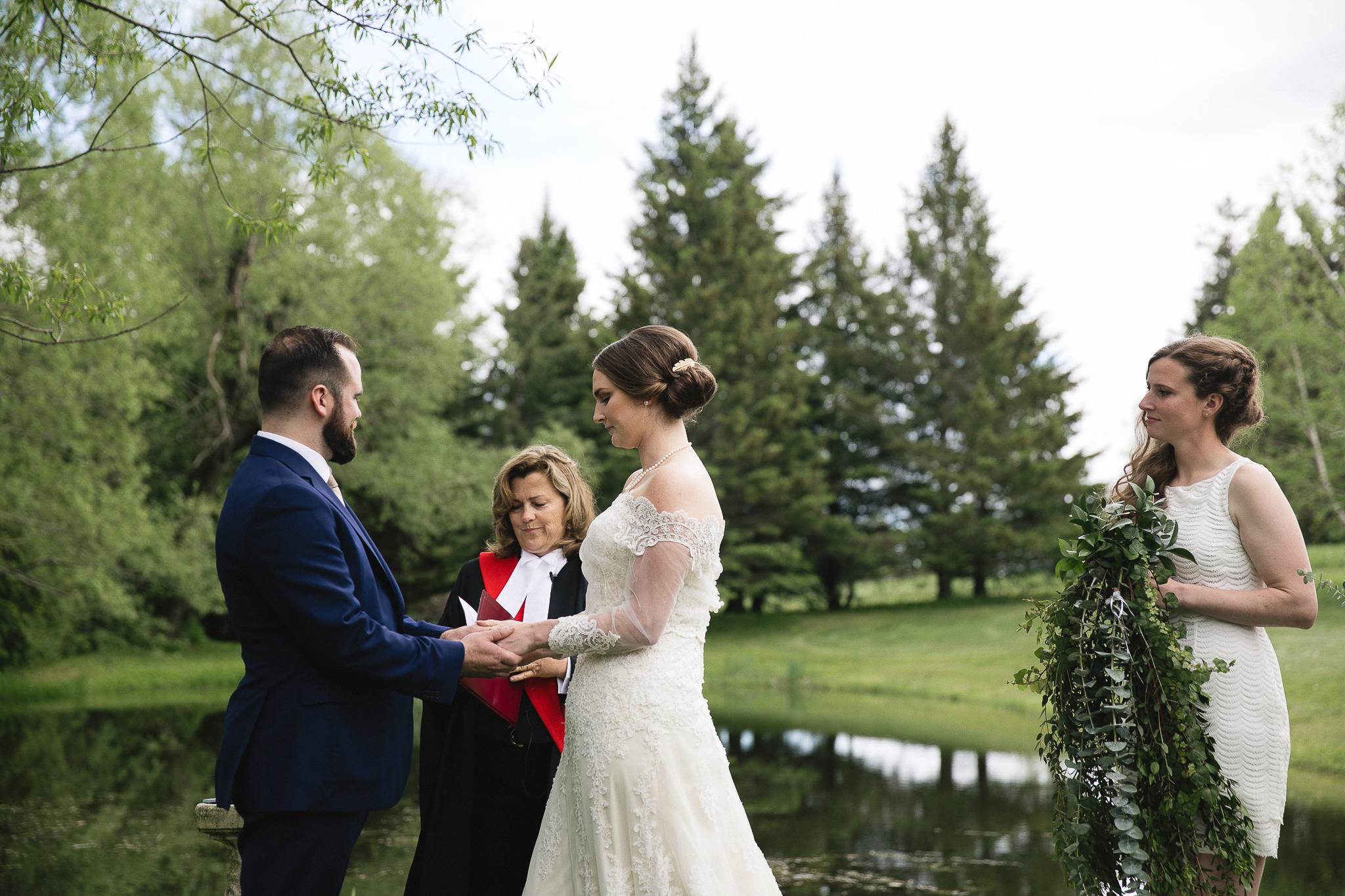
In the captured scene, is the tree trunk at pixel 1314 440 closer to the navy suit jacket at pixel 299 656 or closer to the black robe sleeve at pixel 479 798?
the black robe sleeve at pixel 479 798

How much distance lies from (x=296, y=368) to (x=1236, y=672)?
123 inches

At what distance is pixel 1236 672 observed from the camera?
340cm

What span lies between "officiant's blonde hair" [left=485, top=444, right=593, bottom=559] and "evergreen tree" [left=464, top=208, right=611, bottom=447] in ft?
86.0

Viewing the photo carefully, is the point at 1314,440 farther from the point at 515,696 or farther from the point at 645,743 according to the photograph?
the point at 645,743

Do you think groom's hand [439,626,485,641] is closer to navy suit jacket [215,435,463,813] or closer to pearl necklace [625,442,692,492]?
navy suit jacket [215,435,463,813]

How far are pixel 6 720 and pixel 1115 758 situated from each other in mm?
16092

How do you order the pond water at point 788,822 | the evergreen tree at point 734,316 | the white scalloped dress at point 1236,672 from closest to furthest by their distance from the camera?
the white scalloped dress at point 1236,672 → the pond water at point 788,822 → the evergreen tree at point 734,316

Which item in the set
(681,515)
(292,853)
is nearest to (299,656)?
(292,853)

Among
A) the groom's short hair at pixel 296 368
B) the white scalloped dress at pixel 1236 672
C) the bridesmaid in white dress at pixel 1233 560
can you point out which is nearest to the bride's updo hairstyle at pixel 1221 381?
the bridesmaid in white dress at pixel 1233 560

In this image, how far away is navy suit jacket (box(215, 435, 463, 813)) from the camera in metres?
2.83

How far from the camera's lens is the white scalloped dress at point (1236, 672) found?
3320 millimetres

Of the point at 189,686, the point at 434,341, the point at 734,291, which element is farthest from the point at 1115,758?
the point at 734,291

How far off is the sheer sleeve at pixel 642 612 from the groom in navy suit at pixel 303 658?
424mm

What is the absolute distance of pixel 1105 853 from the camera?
333 centimetres
